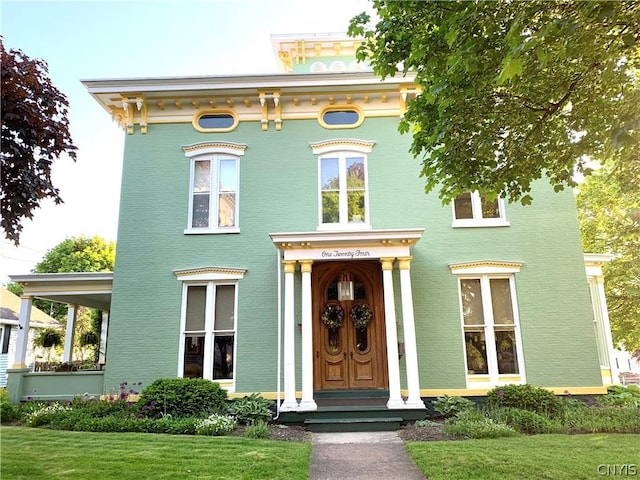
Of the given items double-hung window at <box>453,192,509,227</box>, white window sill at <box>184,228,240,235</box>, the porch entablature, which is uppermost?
double-hung window at <box>453,192,509,227</box>

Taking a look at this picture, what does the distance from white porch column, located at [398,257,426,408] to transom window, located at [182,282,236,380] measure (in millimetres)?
3985

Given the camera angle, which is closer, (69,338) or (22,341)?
(22,341)

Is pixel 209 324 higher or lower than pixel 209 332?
higher

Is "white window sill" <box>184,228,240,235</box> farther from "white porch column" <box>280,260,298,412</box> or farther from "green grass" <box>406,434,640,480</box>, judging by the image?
"green grass" <box>406,434,640,480</box>

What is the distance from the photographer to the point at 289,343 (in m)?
9.55

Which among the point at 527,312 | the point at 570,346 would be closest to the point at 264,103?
the point at 527,312

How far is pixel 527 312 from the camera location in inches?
407

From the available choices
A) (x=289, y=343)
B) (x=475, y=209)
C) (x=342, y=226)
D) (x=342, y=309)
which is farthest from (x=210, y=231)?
(x=475, y=209)

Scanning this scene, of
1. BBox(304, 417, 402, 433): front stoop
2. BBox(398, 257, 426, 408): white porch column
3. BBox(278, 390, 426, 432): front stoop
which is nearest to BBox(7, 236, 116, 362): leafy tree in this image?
BBox(278, 390, 426, 432): front stoop

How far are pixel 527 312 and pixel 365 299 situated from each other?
148 inches

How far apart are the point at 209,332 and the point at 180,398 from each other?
170 cm

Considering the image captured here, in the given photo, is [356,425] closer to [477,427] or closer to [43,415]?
[477,427]

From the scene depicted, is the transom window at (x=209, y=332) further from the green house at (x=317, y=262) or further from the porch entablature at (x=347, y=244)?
the porch entablature at (x=347, y=244)

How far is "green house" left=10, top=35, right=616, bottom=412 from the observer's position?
1004 cm
